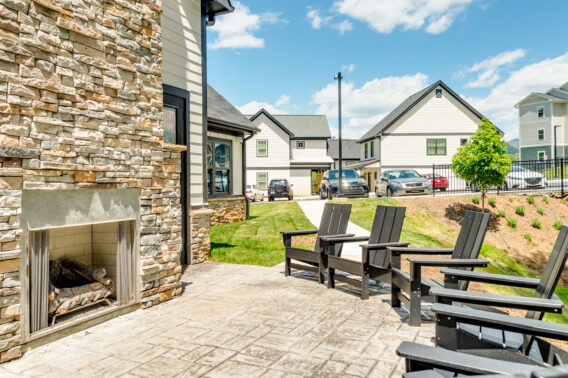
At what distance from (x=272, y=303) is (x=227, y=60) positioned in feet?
57.0

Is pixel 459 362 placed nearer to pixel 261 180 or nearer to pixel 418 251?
pixel 418 251

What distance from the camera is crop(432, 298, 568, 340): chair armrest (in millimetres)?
1887

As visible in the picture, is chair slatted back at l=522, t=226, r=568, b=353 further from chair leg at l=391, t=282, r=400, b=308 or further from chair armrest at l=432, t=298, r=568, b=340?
chair leg at l=391, t=282, r=400, b=308

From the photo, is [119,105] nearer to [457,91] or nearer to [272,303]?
[272,303]

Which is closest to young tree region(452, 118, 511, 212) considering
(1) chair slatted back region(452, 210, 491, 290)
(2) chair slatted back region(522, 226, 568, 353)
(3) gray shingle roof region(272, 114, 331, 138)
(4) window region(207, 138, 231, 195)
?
(4) window region(207, 138, 231, 195)

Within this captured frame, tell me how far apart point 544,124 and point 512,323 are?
47.6 metres

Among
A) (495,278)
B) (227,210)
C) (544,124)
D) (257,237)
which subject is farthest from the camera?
(544,124)

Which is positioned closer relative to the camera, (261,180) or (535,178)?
(535,178)

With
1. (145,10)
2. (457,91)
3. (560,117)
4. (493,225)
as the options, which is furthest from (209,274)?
(560,117)

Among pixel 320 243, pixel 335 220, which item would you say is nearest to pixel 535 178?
pixel 335 220

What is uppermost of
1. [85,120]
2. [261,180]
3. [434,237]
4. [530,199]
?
[261,180]

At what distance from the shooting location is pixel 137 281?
15.7 ft

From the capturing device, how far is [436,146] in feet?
98.8


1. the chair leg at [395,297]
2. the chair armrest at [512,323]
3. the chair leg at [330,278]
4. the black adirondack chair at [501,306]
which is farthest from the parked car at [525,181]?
the chair armrest at [512,323]
